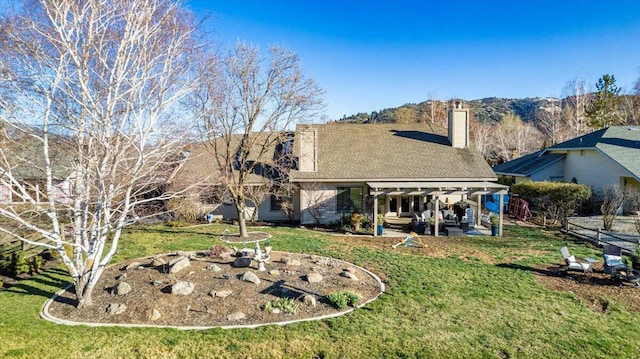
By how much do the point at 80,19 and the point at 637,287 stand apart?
50.6 feet

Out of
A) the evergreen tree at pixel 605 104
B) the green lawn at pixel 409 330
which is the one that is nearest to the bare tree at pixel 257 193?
the green lawn at pixel 409 330

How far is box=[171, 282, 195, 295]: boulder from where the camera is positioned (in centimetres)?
838

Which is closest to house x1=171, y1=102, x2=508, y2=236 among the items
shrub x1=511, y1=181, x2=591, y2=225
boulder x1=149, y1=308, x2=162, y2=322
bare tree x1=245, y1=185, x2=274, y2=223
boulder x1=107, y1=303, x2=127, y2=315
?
bare tree x1=245, y1=185, x2=274, y2=223

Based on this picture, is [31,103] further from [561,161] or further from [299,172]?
[561,161]

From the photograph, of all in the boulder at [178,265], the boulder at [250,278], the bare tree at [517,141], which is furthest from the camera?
the bare tree at [517,141]

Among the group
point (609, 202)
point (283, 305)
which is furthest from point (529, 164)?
point (283, 305)

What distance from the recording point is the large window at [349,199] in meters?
19.2

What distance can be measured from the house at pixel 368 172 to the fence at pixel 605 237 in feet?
14.2

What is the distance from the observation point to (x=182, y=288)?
27.8ft

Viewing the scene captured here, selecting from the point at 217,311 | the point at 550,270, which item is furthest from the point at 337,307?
the point at 550,270

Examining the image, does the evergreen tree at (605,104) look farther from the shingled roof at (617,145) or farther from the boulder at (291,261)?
the boulder at (291,261)

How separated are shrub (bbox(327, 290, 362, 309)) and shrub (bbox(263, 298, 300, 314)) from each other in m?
0.83

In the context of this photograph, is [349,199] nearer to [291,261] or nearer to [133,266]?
[291,261]

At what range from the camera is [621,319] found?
26.1ft
